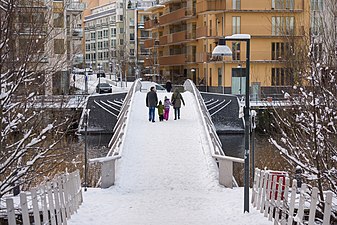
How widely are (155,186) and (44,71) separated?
6.18 m

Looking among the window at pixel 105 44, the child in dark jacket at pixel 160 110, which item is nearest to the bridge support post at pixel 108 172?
the child in dark jacket at pixel 160 110

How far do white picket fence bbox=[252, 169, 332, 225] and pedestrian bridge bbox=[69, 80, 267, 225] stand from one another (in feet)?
1.85

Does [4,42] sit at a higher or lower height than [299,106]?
higher

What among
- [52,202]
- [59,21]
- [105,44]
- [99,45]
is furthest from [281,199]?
[99,45]

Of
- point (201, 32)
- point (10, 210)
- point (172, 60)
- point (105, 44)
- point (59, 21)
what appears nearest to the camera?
point (10, 210)

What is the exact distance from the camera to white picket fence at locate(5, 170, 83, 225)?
10.4m

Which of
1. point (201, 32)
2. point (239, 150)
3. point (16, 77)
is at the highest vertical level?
point (201, 32)

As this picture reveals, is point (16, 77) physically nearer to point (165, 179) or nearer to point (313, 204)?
point (313, 204)

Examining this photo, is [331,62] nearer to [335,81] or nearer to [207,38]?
[335,81]

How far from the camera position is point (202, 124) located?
31.9 meters

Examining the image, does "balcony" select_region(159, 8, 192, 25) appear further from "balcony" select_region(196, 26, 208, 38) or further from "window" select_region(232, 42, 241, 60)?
"window" select_region(232, 42, 241, 60)

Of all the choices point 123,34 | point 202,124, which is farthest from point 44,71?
point 123,34

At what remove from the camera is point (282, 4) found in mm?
60750

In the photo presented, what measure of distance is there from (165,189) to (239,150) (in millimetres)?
19101
